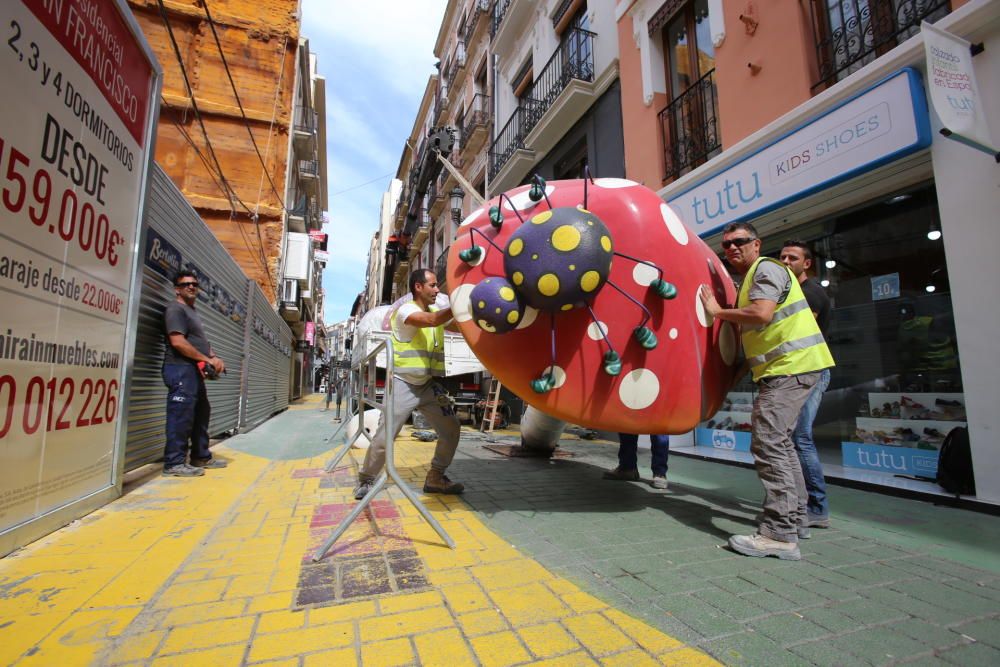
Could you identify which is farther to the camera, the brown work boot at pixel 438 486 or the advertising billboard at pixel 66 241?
the brown work boot at pixel 438 486

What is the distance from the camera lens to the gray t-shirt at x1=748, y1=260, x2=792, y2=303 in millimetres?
2580

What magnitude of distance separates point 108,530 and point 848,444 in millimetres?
6336

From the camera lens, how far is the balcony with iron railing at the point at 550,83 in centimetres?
945

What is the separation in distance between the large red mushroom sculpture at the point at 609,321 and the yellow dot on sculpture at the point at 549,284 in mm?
51

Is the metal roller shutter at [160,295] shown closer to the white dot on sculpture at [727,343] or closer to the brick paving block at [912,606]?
the white dot on sculpture at [727,343]

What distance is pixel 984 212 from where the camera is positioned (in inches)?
140

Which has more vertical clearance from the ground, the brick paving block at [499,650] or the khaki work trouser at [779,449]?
Answer: the khaki work trouser at [779,449]

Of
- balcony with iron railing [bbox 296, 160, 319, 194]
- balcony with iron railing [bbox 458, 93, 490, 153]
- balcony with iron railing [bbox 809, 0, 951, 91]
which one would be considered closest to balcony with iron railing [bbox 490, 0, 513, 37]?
balcony with iron railing [bbox 458, 93, 490, 153]

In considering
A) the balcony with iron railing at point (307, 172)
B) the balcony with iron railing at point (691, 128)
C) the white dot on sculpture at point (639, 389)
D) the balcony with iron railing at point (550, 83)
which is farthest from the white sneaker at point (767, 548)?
the balcony with iron railing at point (307, 172)

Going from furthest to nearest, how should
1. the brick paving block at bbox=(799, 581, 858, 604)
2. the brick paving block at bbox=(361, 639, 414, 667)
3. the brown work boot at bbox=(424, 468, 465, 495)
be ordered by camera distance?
1. the brown work boot at bbox=(424, 468, 465, 495)
2. the brick paving block at bbox=(799, 581, 858, 604)
3. the brick paving block at bbox=(361, 639, 414, 667)

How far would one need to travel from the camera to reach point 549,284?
7.31ft

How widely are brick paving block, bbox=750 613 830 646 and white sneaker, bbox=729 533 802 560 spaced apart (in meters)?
0.66

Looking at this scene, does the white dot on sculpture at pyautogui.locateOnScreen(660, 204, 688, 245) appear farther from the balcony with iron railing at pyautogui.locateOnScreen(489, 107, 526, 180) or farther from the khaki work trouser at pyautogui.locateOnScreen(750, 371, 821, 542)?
the balcony with iron railing at pyautogui.locateOnScreen(489, 107, 526, 180)

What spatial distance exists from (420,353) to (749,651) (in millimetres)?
2520
